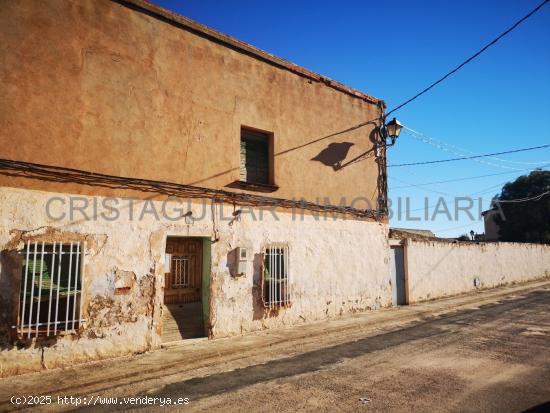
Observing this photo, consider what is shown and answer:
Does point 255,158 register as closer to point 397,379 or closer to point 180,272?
point 180,272

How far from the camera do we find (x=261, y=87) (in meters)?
8.97

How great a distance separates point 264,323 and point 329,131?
5.64m

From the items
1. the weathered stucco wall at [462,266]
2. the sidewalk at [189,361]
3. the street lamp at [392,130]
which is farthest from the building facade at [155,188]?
the weathered stucco wall at [462,266]

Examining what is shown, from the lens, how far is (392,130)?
1110 centimetres

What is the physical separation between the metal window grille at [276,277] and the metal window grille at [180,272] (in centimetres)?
183

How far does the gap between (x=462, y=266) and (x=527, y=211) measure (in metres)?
22.4

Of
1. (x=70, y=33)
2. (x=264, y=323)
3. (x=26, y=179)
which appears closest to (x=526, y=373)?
(x=264, y=323)

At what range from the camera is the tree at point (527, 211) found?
31922 millimetres

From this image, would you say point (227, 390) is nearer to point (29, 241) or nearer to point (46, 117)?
point (29, 241)

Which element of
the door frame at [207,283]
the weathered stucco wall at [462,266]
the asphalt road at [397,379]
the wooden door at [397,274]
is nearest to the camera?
the asphalt road at [397,379]

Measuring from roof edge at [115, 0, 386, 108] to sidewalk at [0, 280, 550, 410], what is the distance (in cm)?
671

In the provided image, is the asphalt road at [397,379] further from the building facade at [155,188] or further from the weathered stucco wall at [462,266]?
the weathered stucco wall at [462,266]

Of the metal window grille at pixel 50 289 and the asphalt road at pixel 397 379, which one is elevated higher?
the metal window grille at pixel 50 289

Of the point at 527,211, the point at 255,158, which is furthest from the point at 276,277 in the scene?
the point at 527,211
